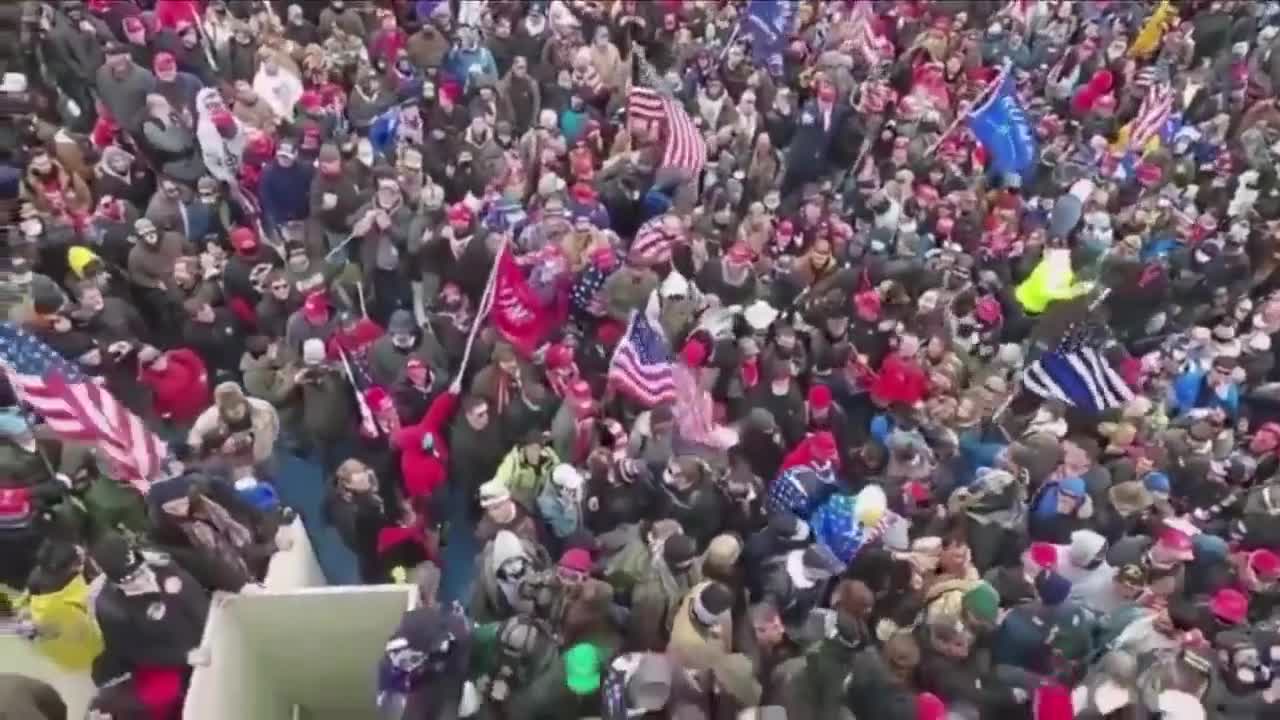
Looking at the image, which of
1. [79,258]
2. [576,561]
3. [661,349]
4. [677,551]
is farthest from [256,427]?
[677,551]

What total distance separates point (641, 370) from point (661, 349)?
0.28 meters

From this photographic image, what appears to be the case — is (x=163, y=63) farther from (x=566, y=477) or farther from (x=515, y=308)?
(x=566, y=477)

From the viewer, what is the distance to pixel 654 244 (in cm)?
970

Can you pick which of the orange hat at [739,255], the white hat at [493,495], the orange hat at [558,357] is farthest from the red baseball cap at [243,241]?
the orange hat at [739,255]

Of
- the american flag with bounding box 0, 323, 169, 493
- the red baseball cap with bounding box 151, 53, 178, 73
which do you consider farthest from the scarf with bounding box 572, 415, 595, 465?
the red baseball cap with bounding box 151, 53, 178, 73

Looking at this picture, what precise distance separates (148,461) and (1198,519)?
678 centimetres

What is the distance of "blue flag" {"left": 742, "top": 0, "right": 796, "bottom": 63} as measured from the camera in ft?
42.6

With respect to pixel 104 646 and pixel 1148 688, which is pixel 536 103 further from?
pixel 1148 688

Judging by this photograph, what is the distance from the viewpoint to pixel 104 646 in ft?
21.0

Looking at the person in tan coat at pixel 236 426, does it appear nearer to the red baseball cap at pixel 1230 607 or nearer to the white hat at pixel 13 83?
the white hat at pixel 13 83

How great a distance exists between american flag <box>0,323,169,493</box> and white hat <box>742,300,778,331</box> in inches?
164

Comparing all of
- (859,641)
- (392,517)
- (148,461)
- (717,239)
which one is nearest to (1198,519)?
(859,641)

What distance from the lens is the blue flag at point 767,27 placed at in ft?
42.6

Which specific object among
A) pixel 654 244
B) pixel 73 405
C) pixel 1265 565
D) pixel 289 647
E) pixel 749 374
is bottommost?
pixel 289 647
